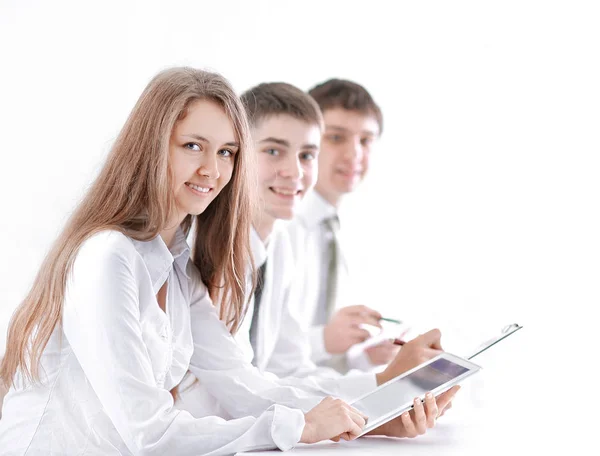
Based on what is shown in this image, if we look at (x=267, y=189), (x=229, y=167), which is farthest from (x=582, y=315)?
(x=229, y=167)

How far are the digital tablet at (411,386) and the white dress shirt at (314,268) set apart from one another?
2.58 feet

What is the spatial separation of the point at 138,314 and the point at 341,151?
142 cm

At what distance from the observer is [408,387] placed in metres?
1.42

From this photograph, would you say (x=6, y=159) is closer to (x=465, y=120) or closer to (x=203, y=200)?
(x=203, y=200)

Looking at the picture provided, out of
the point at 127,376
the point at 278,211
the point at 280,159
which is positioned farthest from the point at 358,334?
the point at 127,376

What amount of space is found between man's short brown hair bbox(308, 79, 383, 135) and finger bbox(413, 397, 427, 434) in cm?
139

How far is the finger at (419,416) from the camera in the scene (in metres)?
1.33

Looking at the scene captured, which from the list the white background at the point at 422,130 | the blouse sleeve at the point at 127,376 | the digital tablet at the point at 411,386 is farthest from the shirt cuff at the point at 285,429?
the white background at the point at 422,130

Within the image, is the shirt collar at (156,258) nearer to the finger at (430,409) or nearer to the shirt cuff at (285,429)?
the shirt cuff at (285,429)

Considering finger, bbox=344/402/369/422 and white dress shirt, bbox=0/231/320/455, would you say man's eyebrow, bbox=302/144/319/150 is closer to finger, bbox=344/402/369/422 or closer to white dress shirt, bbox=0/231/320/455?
white dress shirt, bbox=0/231/320/455

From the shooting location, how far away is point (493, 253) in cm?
266

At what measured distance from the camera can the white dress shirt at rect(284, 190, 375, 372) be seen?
7.47 ft

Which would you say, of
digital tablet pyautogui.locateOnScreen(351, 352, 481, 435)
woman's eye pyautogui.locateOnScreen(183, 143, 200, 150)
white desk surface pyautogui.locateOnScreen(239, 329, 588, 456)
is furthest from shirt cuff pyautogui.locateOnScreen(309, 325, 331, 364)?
woman's eye pyautogui.locateOnScreen(183, 143, 200, 150)

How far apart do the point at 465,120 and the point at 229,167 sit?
163cm
